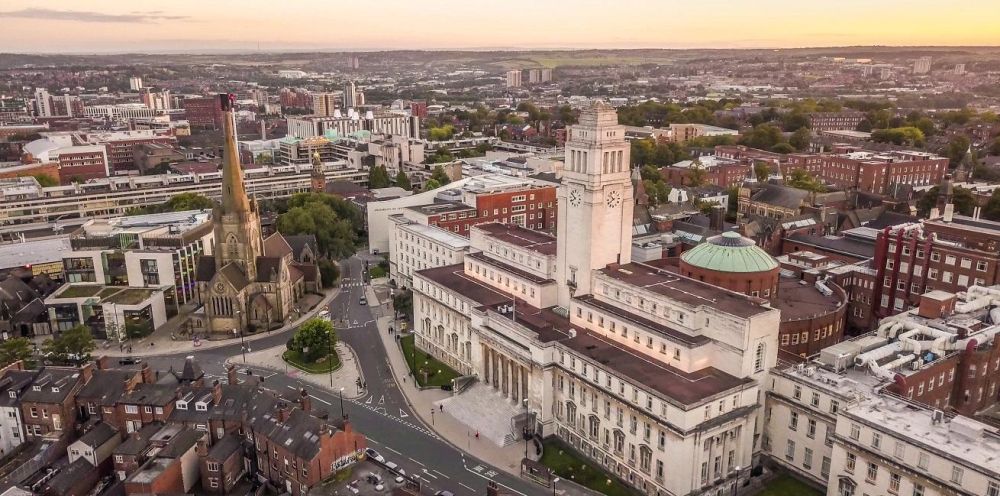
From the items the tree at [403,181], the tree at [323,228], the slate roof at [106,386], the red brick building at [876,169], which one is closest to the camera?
the slate roof at [106,386]

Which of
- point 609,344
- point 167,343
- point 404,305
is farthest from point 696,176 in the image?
point 167,343

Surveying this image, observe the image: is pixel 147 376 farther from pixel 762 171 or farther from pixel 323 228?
pixel 762 171

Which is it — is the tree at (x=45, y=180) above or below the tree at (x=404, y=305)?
above

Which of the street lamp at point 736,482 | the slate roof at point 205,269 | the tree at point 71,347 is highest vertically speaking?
the slate roof at point 205,269

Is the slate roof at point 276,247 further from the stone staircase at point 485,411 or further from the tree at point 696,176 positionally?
the tree at point 696,176

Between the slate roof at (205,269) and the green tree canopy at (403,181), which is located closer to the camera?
the slate roof at (205,269)

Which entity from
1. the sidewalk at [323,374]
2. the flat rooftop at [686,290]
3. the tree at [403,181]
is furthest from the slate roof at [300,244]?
the flat rooftop at [686,290]

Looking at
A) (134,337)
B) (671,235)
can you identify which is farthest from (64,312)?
(671,235)
